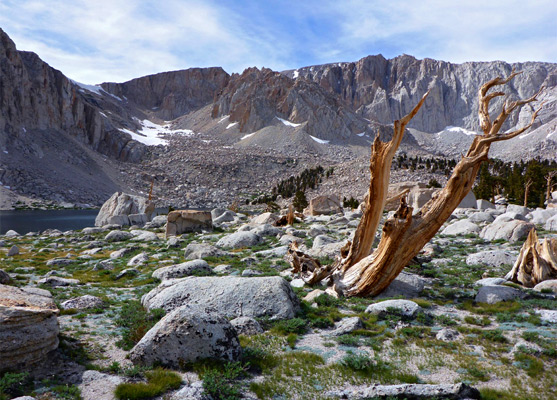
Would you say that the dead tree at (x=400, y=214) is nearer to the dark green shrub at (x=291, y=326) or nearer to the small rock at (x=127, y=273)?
the dark green shrub at (x=291, y=326)

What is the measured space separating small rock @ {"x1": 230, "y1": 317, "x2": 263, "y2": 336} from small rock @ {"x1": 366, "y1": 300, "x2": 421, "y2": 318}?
3.49 meters

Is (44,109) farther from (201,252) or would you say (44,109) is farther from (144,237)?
(201,252)

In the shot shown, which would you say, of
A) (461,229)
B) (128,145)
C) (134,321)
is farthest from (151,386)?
(128,145)

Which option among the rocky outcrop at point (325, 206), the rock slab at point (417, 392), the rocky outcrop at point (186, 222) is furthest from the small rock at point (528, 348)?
the rocky outcrop at point (325, 206)

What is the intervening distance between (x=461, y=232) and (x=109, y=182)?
12169cm

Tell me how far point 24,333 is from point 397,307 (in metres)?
9.06

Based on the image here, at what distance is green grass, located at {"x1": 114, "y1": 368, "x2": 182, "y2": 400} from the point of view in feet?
20.2

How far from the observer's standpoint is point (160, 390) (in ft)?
20.7

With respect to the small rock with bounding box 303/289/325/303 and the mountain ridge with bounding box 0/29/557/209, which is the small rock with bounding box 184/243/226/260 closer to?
the small rock with bounding box 303/289/325/303

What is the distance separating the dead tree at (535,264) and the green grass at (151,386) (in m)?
12.6

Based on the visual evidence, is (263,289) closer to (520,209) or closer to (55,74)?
(520,209)

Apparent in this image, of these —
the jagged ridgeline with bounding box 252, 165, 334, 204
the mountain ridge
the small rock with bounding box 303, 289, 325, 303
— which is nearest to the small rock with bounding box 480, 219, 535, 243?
the small rock with bounding box 303, 289, 325, 303

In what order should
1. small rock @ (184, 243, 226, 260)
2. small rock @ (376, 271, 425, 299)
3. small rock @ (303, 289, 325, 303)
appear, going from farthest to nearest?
small rock @ (184, 243, 226, 260), small rock @ (376, 271, 425, 299), small rock @ (303, 289, 325, 303)

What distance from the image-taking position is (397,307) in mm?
10352
